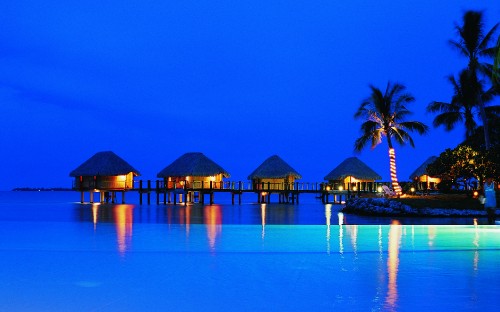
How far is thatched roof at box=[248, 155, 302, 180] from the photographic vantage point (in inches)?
1769

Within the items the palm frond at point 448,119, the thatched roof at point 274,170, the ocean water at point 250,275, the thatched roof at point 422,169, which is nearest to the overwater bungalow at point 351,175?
the thatched roof at point 274,170

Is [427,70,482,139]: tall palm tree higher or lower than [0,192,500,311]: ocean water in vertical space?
higher

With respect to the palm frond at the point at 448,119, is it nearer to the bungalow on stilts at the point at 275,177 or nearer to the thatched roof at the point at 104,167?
the bungalow on stilts at the point at 275,177

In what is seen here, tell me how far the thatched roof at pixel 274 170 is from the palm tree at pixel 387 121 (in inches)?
537

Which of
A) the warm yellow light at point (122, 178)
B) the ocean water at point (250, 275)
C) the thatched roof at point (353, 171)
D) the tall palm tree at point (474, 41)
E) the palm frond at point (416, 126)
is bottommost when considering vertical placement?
the ocean water at point (250, 275)

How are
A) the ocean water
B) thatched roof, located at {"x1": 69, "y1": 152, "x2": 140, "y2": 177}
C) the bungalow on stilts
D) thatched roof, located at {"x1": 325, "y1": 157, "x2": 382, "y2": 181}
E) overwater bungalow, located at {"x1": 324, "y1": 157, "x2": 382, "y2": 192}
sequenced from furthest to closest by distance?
thatched roof, located at {"x1": 325, "y1": 157, "x2": 382, "y2": 181} → overwater bungalow, located at {"x1": 324, "y1": 157, "x2": 382, "y2": 192} → the bungalow on stilts → thatched roof, located at {"x1": 69, "y1": 152, "x2": 140, "y2": 177} → the ocean water

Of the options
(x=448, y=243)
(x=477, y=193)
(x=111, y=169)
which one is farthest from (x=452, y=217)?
(x=111, y=169)

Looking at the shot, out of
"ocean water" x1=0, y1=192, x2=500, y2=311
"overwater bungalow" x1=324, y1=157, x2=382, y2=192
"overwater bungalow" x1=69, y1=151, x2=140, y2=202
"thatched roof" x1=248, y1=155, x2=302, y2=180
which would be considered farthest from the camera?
"overwater bungalow" x1=324, y1=157, x2=382, y2=192

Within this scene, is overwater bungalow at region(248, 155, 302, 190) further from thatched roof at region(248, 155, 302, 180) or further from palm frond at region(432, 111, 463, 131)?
palm frond at region(432, 111, 463, 131)

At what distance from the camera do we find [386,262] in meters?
7.43

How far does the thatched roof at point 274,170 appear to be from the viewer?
44.9 m

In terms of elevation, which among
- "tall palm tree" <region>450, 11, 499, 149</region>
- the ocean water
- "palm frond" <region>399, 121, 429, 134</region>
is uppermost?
"tall palm tree" <region>450, 11, 499, 149</region>

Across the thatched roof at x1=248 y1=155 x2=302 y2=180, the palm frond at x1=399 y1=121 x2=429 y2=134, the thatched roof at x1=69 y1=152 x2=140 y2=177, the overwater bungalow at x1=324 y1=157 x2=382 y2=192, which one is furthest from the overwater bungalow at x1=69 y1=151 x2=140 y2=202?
the palm frond at x1=399 y1=121 x2=429 y2=134

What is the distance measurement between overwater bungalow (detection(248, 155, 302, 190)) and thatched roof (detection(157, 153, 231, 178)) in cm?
261
